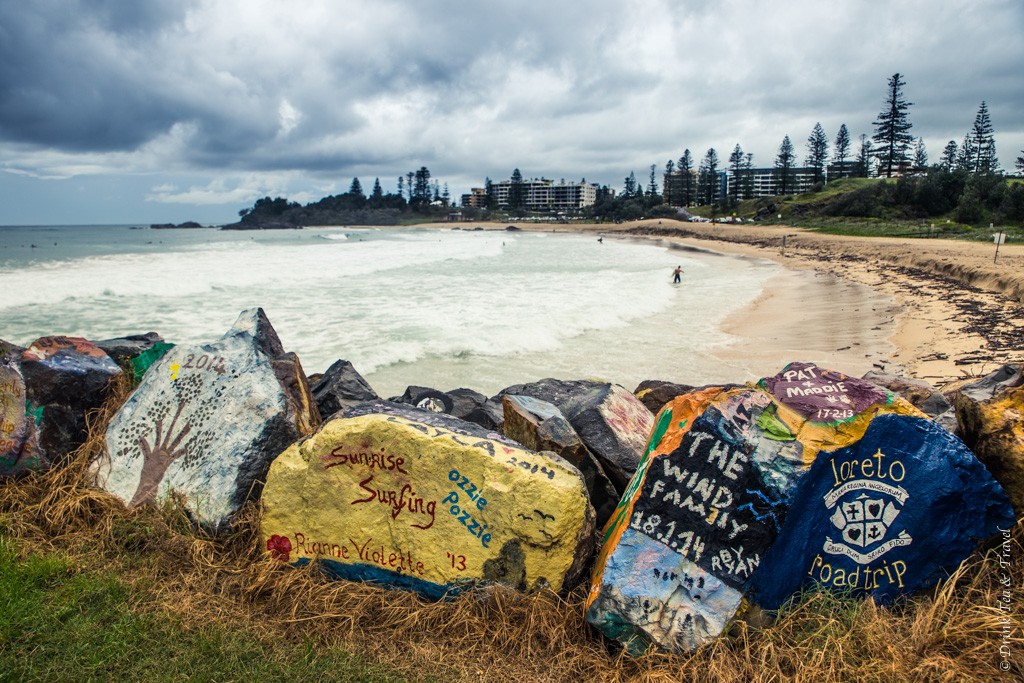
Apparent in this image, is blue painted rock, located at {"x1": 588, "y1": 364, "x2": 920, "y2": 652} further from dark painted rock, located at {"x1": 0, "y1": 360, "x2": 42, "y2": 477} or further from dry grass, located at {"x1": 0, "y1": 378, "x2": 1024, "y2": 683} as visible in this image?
dark painted rock, located at {"x1": 0, "y1": 360, "x2": 42, "y2": 477}

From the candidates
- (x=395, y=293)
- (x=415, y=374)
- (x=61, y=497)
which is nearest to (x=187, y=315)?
(x=395, y=293)

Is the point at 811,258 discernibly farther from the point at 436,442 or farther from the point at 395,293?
the point at 436,442

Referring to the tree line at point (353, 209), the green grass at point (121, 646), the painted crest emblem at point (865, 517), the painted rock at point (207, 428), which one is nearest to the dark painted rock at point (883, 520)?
the painted crest emblem at point (865, 517)

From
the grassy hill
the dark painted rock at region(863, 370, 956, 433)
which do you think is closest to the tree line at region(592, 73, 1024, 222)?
the grassy hill

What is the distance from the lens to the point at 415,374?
11.5m

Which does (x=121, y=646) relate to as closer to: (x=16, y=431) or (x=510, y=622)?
(x=510, y=622)

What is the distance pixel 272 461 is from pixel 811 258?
38.5 metres

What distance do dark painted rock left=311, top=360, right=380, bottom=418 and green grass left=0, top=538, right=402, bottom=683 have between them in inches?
119

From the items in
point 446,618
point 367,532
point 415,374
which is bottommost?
point 415,374

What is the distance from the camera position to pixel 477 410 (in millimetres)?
5715

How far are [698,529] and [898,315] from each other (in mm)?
15781

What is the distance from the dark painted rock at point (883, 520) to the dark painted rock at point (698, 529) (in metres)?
0.13

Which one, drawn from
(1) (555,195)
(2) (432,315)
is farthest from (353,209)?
(2) (432,315)

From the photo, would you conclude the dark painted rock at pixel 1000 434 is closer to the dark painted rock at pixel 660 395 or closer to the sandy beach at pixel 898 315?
the dark painted rock at pixel 660 395
